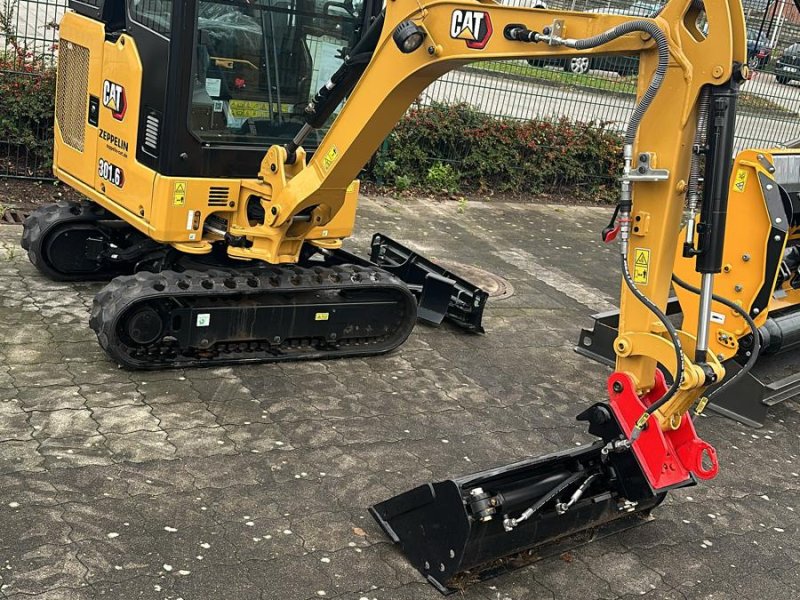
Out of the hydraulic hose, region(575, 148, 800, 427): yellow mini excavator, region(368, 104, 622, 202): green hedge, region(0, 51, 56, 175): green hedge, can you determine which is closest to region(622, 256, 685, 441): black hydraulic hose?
the hydraulic hose

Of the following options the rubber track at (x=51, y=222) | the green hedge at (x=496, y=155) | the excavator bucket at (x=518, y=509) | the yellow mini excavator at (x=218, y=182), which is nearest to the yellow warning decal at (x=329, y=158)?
the yellow mini excavator at (x=218, y=182)

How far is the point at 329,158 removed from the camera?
223 inches

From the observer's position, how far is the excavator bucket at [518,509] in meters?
4.06

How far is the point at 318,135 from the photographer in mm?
6375

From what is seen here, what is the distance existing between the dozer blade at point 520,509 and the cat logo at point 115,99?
124 inches

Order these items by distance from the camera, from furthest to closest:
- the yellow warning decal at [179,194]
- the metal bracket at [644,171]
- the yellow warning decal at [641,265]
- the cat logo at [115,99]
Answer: the cat logo at [115,99], the yellow warning decal at [179,194], the yellow warning decal at [641,265], the metal bracket at [644,171]

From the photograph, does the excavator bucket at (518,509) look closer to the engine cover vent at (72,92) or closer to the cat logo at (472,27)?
the cat logo at (472,27)

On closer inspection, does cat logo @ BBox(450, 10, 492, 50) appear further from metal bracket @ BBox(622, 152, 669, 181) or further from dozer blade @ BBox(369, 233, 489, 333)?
dozer blade @ BBox(369, 233, 489, 333)

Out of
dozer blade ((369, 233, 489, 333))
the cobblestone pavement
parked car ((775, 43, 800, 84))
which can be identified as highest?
parked car ((775, 43, 800, 84))

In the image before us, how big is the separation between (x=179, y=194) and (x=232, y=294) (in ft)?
2.23

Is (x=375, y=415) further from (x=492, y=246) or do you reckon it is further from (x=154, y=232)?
(x=492, y=246)

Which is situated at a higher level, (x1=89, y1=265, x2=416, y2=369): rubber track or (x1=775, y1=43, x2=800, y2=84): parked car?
(x1=775, y1=43, x2=800, y2=84): parked car

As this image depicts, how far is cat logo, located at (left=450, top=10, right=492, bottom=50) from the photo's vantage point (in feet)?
15.4

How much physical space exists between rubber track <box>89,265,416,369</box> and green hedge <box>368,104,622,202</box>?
4774 millimetres
